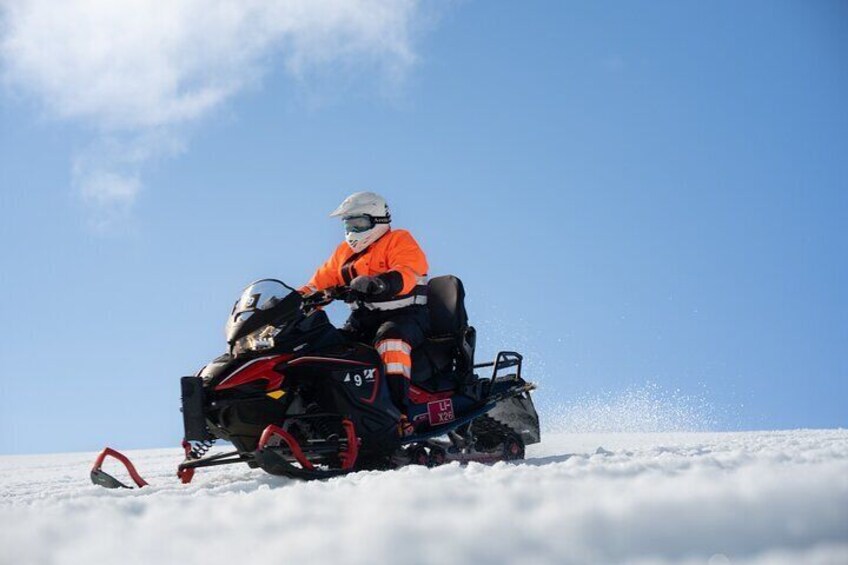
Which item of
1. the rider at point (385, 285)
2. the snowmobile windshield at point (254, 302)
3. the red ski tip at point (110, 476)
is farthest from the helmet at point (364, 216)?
the red ski tip at point (110, 476)

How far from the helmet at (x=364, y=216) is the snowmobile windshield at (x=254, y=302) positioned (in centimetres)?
115

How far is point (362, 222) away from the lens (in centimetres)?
667

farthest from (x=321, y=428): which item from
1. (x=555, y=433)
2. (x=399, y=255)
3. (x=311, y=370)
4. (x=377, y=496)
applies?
(x=555, y=433)

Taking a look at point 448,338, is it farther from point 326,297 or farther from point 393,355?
point 326,297

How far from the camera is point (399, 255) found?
21.4 feet

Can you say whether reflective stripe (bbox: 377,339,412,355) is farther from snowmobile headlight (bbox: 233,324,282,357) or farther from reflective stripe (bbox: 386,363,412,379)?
snowmobile headlight (bbox: 233,324,282,357)

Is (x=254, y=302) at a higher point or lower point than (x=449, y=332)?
lower

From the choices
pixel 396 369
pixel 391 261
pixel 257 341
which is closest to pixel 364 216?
pixel 391 261

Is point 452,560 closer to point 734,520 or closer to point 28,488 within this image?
point 734,520

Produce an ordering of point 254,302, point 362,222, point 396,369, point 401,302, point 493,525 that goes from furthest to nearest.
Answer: point 362,222 → point 401,302 → point 396,369 → point 254,302 → point 493,525

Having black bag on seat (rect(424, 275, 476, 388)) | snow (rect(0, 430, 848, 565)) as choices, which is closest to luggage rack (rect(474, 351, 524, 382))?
black bag on seat (rect(424, 275, 476, 388))

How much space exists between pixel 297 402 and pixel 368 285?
3.21 feet

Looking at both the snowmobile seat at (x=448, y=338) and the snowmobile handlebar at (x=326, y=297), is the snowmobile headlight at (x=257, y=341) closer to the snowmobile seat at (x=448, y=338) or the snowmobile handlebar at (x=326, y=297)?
the snowmobile handlebar at (x=326, y=297)

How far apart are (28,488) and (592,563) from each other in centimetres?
547
